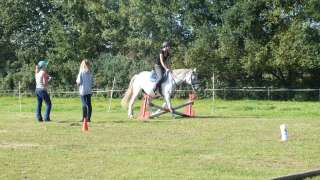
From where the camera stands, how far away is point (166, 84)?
22.4m

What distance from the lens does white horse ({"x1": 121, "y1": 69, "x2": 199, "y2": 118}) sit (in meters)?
22.3

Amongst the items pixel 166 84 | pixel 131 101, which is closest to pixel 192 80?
pixel 166 84

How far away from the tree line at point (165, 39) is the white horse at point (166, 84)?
20.0 meters

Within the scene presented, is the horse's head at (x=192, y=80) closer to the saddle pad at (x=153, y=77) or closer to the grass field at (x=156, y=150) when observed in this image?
the saddle pad at (x=153, y=77)

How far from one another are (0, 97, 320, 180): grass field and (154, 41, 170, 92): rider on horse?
328 centimetres

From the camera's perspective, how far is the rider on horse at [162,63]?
71.3ft

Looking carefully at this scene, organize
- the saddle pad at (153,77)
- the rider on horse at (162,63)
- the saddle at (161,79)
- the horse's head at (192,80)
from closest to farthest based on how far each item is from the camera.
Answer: the rider on horse at (162,63)
the saddle at (161,79)
the saddle pad at (153,77)
the horse's head at (192,80)

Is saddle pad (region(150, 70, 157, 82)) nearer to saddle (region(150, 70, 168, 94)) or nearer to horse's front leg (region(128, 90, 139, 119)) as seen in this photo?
saddle (region(150, 70, 168, 94))

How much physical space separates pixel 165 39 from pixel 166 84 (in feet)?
85.0

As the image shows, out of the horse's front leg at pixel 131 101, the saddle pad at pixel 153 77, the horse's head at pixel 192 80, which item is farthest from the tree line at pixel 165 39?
the saddle pad at pixel 153 77

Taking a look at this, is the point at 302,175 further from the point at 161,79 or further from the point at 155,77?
the point at 155,77

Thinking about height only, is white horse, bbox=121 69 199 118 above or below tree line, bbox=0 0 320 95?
below

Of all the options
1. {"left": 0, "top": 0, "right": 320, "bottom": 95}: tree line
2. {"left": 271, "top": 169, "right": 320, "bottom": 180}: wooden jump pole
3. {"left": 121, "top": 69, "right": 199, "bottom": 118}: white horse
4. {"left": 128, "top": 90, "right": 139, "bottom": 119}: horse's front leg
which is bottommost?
{"left": 271, "top": 169, "right": 320, "bottom": 180}: wooden jump pole

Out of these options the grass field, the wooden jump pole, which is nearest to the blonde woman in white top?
the grass field
